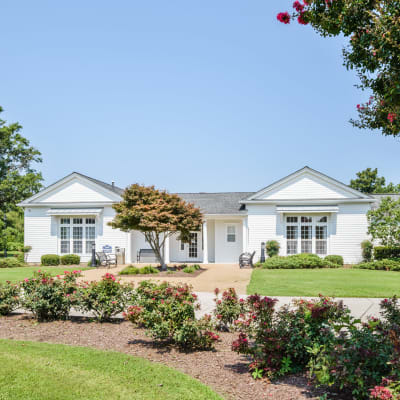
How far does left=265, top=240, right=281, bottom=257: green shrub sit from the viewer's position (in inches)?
823

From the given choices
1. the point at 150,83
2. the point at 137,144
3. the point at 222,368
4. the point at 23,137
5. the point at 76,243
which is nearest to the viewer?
the point at 222,368

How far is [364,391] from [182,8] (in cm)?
803

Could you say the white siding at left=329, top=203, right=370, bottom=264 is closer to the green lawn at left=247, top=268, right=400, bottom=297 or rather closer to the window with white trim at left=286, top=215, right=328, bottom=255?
the window with white trim at left=286, top=215, right=328, bottom=255

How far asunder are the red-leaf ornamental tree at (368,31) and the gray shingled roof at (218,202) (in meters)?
17.3

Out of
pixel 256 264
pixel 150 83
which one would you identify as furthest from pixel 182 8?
pixel 256 264

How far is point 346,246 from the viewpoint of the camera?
20812 mm

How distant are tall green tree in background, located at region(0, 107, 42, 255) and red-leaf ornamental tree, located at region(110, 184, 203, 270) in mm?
17828

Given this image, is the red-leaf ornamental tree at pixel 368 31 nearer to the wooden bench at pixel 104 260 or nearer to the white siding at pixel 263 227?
the white siding at pixel 263 227

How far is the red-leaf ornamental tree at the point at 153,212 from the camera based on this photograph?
1609 centimetres

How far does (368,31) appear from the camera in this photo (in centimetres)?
383

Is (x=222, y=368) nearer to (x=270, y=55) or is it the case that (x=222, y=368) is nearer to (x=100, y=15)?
(x=270, y=55)

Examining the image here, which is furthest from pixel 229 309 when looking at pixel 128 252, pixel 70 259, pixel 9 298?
pixel 70 259

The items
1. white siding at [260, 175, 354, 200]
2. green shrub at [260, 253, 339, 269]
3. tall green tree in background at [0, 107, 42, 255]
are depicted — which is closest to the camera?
green shrub at [260, 253, 339, 269]

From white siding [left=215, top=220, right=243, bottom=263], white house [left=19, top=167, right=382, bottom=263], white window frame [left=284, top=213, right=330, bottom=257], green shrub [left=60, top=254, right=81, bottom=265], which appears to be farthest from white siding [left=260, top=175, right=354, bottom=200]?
green shrub [left=60, top=254, right=81, bottom=265]
